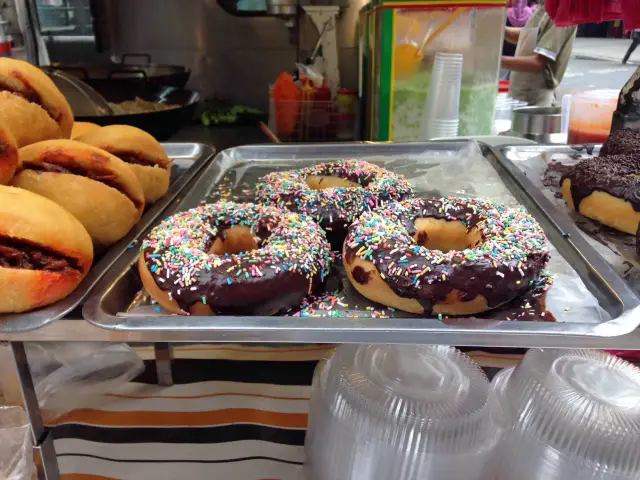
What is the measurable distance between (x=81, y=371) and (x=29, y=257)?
1.39ft

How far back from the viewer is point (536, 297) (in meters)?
0.97

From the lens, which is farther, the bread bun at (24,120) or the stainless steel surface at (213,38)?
the stainless steel surface at (213,38)

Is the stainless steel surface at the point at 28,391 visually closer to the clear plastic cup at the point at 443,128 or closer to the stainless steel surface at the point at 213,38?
the clear plastic cup at the point at 443,128

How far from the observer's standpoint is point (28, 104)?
3.51 feet

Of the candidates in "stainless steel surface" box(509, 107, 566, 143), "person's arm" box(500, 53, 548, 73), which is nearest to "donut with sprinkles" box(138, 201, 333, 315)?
→ "stainless steel surface" box(509, 107, 566, 143)

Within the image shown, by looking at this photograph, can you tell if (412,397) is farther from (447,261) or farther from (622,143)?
(622,143)

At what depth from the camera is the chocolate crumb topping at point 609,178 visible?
1.23 metres

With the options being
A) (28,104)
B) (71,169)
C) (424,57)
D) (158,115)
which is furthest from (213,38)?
(71,169)

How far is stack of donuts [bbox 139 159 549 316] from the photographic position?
89 centimetres

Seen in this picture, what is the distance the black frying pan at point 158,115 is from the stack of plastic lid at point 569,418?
1553 mm

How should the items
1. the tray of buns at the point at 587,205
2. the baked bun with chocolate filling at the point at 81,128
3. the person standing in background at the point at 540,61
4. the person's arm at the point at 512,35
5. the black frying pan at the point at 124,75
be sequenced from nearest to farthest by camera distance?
the tray of buns at the point at 587,205, the baked bun with chocolate filling at the point at 81,128, the black frying pan at the point at 124,75, the person standing in background at the point at 540,61, the person's arm at the point at 512,35

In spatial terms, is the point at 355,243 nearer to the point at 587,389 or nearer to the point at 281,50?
the point at 587,389

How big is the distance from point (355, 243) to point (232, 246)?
30cm

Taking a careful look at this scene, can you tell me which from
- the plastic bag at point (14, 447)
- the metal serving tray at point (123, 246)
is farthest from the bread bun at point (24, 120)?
the plastic bag at point (14, 447)
